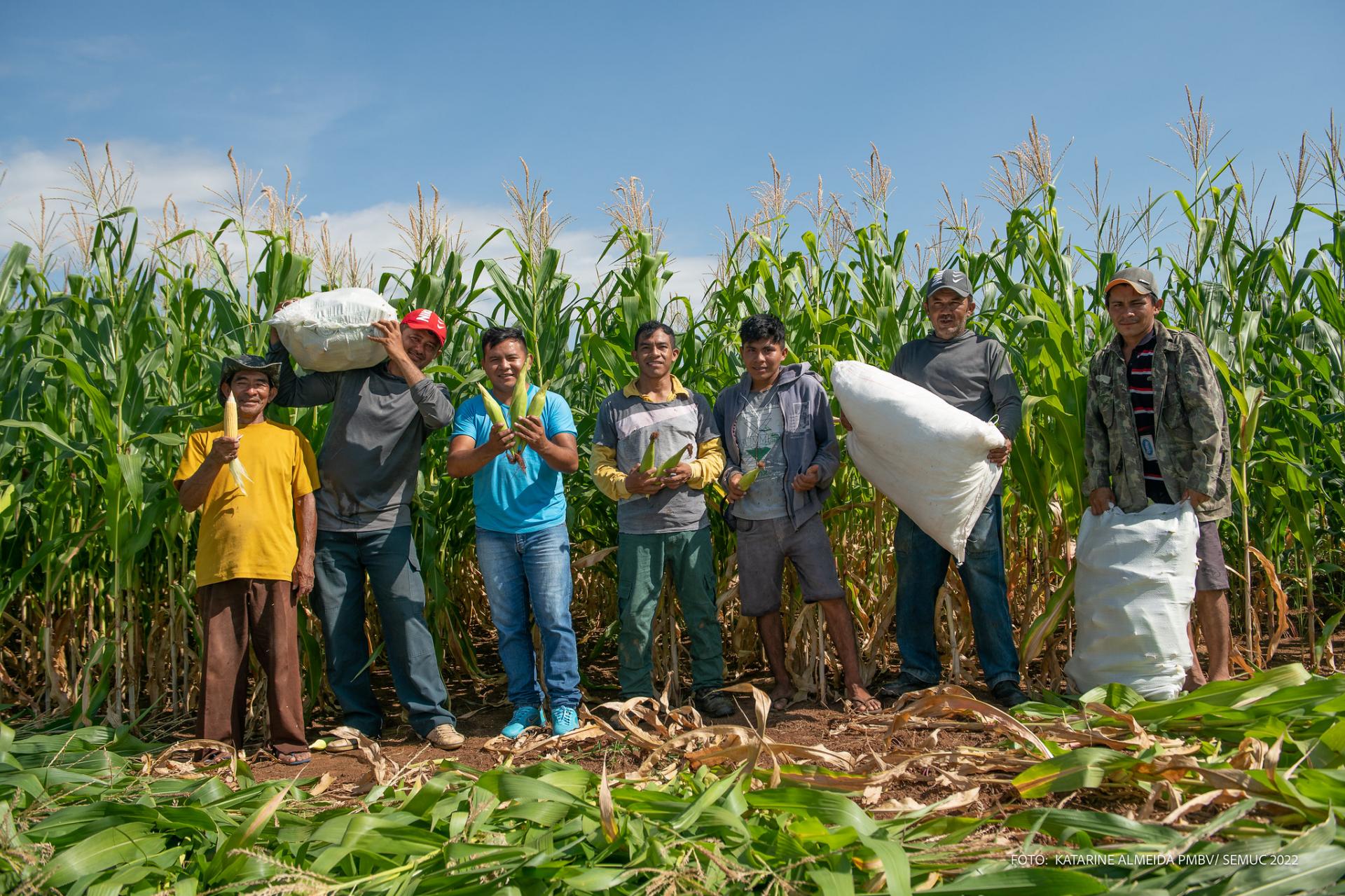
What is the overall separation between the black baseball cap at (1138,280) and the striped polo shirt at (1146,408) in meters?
0.17

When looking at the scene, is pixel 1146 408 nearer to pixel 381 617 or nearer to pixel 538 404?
pixel 538 404

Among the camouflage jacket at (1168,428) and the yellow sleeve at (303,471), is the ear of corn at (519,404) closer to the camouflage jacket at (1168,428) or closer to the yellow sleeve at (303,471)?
the yellow sleeve at (303,471)

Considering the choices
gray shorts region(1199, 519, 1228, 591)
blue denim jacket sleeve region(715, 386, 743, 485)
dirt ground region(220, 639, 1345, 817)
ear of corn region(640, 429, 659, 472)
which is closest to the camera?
dirt ground region(220, 639, 1345, 817)

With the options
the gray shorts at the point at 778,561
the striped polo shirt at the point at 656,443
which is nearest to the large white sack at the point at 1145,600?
the gray shorts at the point at 778,561

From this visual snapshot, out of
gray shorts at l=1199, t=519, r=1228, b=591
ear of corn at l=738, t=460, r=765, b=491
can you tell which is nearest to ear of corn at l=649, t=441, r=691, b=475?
ear of corn at l=738, t=460, r=765, b=491

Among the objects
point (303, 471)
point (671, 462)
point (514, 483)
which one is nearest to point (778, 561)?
point (671, 462)

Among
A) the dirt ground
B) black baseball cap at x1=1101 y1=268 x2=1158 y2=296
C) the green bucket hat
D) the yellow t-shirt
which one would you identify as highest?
black baseball cap at x1=1101 y1=268 x2=1158 y2=296

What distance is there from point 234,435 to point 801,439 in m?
2.22

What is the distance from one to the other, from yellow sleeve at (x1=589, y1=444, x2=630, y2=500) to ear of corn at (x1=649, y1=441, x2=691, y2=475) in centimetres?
16

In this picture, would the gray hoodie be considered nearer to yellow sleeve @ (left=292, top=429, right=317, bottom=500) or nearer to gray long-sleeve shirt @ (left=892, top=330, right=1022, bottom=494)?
gray long-sleeve shirt @ (left=892, top=330, right=1022, bottom=494)

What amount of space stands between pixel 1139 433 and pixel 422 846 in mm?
2975

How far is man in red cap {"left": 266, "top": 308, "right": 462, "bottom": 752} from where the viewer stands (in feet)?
11.9

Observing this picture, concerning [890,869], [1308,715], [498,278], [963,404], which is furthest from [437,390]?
[1308,715]

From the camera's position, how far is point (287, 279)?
13.3 ft
